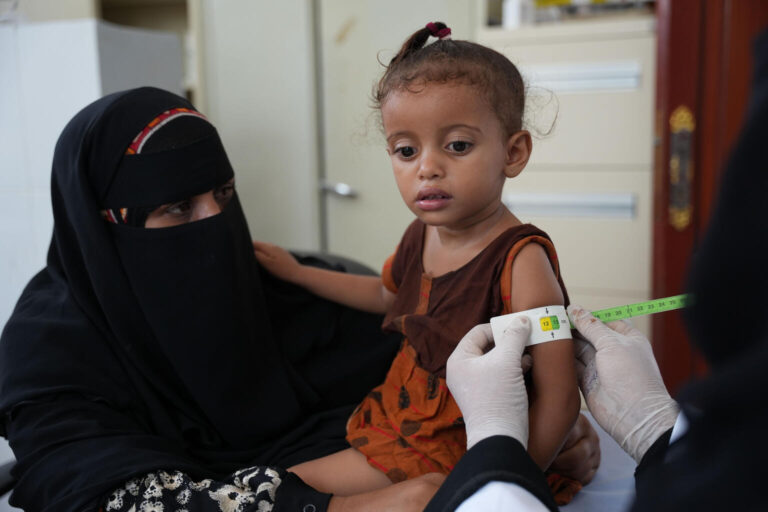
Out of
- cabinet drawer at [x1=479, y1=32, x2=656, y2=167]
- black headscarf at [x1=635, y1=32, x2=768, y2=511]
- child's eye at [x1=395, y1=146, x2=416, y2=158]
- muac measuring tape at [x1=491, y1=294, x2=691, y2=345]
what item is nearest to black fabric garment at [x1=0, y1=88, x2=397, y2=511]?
child's eye at [x1=395, y1=146, x2=416, y2=158]

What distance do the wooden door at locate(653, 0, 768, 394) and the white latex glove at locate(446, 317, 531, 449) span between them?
1.95 meters

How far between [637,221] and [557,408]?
2.06 m

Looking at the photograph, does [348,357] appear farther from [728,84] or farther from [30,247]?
[728,84]

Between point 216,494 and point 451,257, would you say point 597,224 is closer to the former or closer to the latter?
point 451,257

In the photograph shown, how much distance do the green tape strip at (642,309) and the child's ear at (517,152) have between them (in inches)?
10.4

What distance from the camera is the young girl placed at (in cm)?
103

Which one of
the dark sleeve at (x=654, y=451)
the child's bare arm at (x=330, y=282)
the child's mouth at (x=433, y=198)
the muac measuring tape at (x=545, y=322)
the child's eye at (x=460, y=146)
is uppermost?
the child's eye at (x=460, y=146)

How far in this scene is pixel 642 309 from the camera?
1.04 meters

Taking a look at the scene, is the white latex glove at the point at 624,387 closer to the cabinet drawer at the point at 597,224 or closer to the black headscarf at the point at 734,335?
the black headscarf at the point at 734,335

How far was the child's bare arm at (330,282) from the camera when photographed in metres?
1.52

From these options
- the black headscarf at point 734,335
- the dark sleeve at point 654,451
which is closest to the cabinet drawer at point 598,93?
the dark sleeve at point 654,451

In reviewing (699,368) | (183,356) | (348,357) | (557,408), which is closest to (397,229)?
(699,368)

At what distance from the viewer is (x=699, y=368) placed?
2.52 m

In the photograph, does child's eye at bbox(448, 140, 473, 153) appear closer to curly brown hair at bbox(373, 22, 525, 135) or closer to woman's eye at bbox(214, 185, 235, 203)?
curly brown hair at bbox(373, 22, 525, 135)
